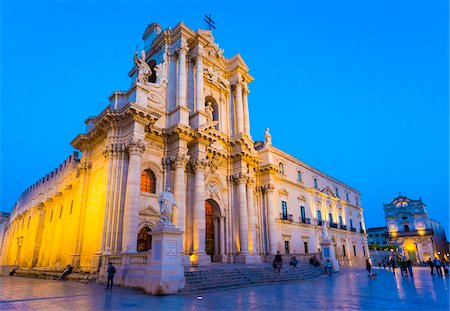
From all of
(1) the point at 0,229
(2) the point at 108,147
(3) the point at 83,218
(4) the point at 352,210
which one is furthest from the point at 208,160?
(1) the point at 0,229

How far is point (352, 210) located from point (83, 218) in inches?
1581

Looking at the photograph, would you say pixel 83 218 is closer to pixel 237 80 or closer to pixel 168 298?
pixel 168 298

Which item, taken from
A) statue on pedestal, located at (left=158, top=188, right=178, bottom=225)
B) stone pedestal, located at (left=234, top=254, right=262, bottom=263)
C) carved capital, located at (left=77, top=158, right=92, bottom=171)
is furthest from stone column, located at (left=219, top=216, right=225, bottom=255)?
statue on pedestal, located at (left=158, top=188, right=178, bottom=225)

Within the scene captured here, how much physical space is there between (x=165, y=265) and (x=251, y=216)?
13870mm

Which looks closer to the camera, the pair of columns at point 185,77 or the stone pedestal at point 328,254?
the pair of columns at point 185,77

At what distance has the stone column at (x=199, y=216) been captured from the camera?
65.0 feet

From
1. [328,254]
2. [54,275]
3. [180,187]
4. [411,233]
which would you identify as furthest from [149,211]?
[411,233]

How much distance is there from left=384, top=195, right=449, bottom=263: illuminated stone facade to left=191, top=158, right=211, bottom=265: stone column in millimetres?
60052

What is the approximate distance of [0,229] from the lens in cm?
5528

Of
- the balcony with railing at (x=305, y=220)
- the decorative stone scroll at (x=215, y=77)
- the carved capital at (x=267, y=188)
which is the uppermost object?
the decorative stone scroll at (x=215, y=77)

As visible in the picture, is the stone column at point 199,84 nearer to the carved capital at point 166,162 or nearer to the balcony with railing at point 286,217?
the carved capital at point 166,162

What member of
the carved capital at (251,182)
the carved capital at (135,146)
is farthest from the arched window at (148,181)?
the carved capital at (251,182)

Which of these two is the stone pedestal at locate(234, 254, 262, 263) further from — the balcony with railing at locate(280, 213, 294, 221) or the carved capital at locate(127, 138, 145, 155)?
the carved capital at locate(127, 138, 145, 155)

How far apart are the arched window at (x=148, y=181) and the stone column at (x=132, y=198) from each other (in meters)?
2.03
